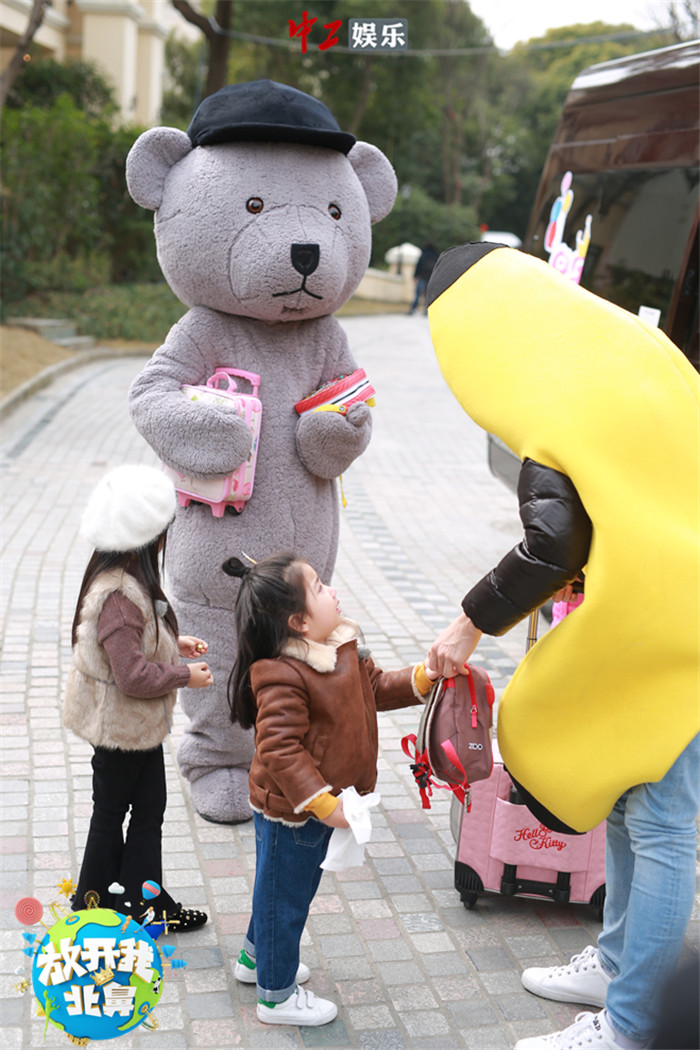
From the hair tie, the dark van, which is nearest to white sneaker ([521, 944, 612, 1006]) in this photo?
the hair tie

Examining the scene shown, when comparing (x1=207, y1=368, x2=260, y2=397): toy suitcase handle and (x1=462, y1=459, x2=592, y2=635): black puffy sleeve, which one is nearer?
(x1=462, y1=459, x2=592, y2=635): black puffy sleeve

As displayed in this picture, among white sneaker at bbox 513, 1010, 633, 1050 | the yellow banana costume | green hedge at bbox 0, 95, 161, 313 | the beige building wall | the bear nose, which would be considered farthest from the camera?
the beige building wall

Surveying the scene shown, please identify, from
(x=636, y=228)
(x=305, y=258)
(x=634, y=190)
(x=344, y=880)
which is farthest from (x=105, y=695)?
(x=634, y=190)

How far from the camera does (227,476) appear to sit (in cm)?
355

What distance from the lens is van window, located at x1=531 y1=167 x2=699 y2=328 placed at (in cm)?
544

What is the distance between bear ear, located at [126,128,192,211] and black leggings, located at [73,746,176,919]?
190 centimetres

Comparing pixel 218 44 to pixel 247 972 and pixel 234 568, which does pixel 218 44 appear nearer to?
pixel 234 568

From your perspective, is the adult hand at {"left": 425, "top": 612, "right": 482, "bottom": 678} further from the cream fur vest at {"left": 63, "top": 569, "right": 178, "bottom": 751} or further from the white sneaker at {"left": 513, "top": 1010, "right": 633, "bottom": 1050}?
the white sneaker at {"left": 513, "top": 1010, "right": 633, "bottom": 1050}

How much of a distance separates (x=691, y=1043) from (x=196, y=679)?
A: 1.56m

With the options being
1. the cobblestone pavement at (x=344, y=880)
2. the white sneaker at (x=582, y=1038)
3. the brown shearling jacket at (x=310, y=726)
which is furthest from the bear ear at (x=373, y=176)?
the white sneaker at (x=582, y=1038)

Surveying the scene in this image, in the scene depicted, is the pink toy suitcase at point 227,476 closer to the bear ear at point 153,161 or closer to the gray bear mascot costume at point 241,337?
the gray bear mascot costume at point 241,337

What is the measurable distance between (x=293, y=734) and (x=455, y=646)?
42cm

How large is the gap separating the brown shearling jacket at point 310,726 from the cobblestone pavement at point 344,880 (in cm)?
60

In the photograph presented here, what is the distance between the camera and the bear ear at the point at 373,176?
3.98 m
